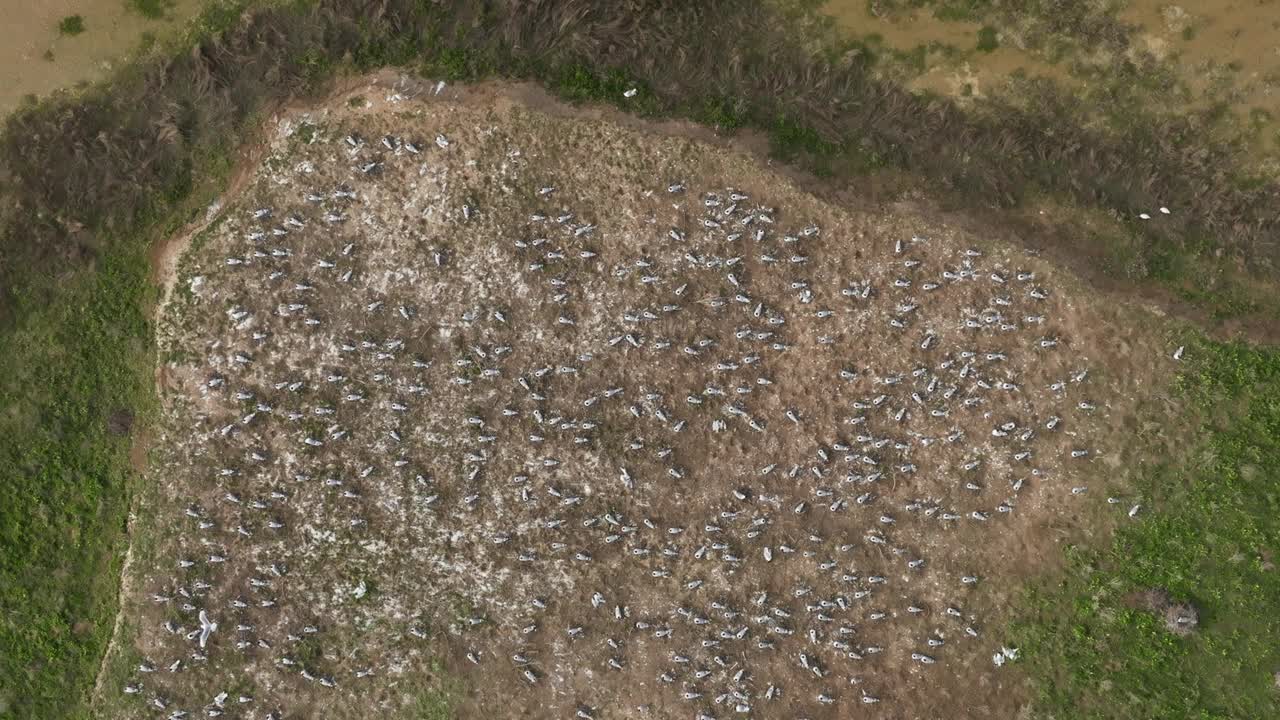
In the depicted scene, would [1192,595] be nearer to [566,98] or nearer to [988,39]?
[988,39]

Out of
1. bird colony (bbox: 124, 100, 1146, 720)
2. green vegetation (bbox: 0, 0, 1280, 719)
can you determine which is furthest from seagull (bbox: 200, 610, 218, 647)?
green vegetation (bbox: 0, 0, 1280, 719)

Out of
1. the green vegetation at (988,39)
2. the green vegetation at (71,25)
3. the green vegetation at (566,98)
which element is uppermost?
the green vegetation at (71,25)

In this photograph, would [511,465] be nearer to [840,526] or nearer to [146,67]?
[840,526]

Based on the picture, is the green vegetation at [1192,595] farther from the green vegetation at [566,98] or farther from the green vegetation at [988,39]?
the green vegetation at [988,39]

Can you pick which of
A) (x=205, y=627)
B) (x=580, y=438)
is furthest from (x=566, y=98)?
(x=205, y=627)

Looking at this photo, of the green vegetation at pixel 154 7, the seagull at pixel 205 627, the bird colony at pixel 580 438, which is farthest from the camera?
the green vegetation at pixel 154 7

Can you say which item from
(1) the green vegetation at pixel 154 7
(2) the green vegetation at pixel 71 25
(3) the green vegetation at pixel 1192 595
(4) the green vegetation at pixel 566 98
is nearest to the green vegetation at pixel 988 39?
(4) the green vegetation at pixel 566 98
